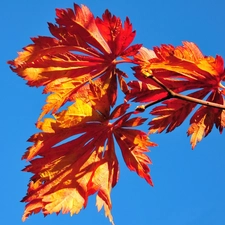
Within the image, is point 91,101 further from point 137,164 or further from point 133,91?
point 137,164

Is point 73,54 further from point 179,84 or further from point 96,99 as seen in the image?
point 179,84

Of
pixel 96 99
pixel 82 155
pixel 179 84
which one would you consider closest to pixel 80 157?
pixel 82 155

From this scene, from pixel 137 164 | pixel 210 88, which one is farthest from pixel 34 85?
pixel 210 88

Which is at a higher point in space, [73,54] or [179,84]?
[73,54]

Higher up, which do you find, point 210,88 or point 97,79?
point 97,79
